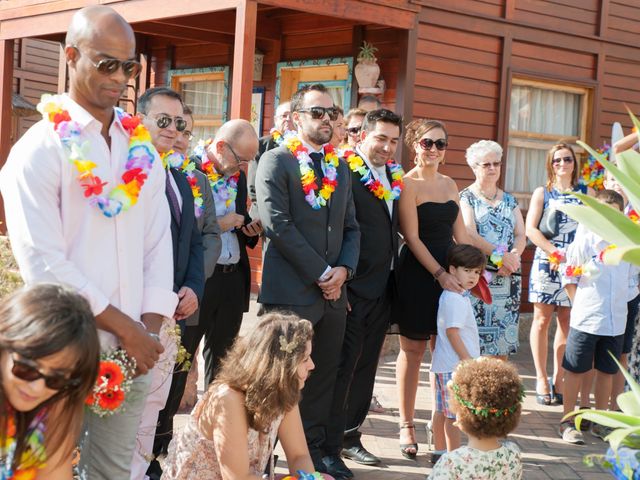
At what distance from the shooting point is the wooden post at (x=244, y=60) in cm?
808

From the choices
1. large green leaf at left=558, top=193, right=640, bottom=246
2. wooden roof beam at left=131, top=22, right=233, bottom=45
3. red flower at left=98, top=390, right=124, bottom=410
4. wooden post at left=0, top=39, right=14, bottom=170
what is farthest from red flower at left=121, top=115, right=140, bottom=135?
wooden post at left=0, top=39, right=14, bottom=170

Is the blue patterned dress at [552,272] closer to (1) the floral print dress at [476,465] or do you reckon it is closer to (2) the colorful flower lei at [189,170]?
(2) the colorful flower lei at [189,170]

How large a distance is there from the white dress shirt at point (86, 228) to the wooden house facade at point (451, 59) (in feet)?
19.6

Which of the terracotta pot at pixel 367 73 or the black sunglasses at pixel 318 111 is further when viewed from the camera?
the terracotta pot at pixel 367 73

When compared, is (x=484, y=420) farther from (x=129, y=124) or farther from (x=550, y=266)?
(x=550, y=266)

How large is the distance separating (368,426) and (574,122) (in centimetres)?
629

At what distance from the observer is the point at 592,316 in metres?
6.29

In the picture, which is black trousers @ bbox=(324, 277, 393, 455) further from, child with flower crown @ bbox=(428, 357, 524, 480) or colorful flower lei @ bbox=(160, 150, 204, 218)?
child with flower crown @ bbox=(428, 357, 524, 480)

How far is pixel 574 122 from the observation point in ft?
36.9

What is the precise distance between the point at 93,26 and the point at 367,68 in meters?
6.83

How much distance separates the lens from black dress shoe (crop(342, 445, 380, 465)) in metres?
5.48

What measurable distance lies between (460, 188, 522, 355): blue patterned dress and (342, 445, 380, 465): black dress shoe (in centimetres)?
139

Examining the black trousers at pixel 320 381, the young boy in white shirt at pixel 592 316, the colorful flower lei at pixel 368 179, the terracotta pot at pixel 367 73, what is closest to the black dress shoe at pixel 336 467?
the black trousers at pixel 320 381

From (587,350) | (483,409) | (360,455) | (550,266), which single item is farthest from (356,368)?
(550,266)
